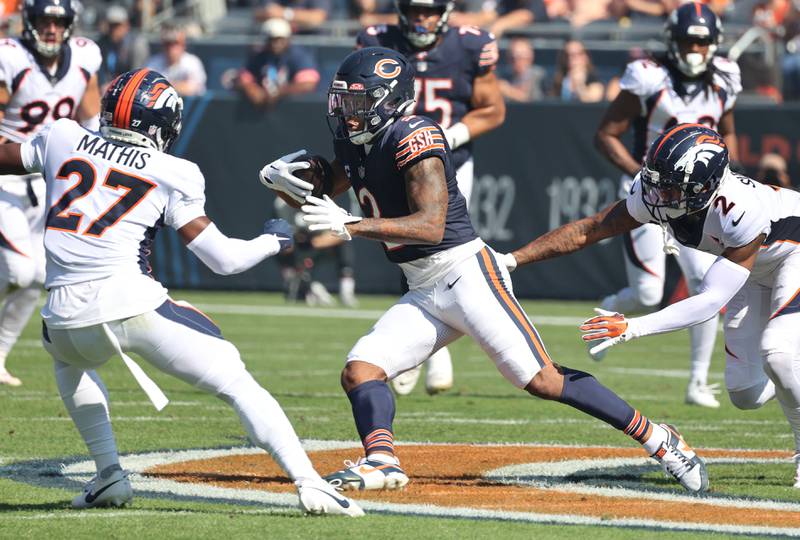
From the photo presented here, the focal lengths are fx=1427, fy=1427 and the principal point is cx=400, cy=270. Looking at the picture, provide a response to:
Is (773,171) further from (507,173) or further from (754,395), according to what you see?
(754,395)

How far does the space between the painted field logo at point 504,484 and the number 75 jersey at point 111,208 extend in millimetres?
972

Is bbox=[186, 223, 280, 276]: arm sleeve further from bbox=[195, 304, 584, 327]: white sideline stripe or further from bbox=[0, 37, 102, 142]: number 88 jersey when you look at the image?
bbox=[195, 304, 584, 327]: white sideline stripe

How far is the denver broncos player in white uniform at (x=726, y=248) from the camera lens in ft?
18.0

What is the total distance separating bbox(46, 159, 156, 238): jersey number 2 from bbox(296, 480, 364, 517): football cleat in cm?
111

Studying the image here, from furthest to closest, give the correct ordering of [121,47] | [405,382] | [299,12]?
[299,12] → [121,47] → [405,382]

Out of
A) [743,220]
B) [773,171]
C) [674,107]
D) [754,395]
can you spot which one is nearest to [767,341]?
[754,395]

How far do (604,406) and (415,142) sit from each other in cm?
127

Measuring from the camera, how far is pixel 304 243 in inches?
580

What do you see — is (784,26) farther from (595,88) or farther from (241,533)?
(241,533)

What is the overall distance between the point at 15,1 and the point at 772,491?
14.7 metres

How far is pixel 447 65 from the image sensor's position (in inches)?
341

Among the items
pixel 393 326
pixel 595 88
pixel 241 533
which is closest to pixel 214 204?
pixel 595 88

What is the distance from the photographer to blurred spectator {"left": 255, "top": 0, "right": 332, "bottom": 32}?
55.3ft

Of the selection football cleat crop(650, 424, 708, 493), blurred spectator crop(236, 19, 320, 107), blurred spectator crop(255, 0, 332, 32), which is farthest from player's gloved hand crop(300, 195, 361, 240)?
blurred spectator crop(255, 0, 332, 32)
